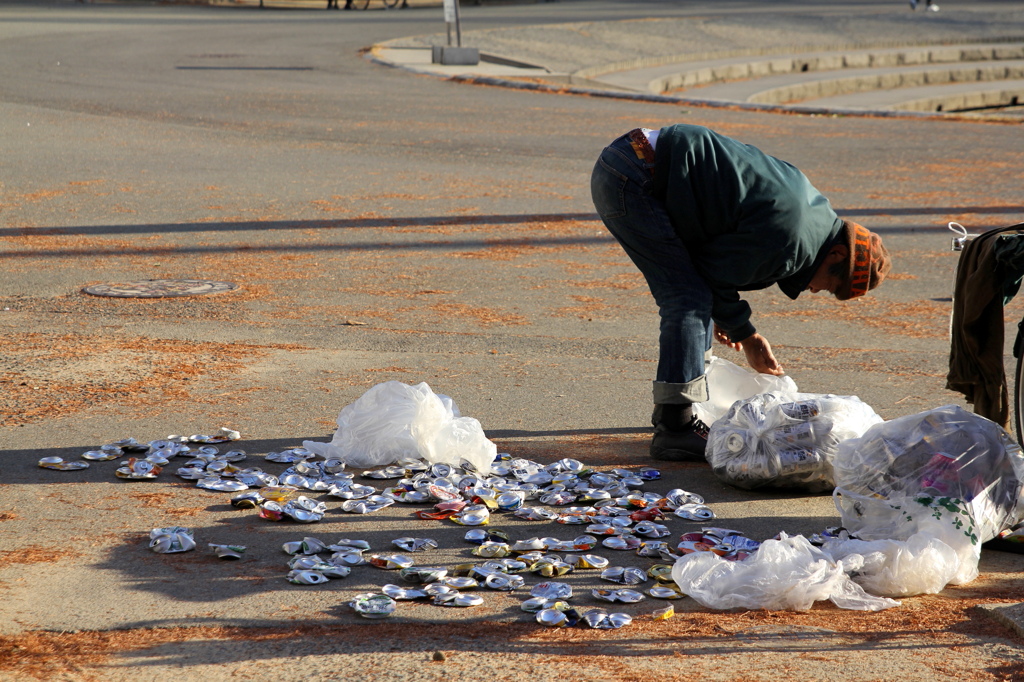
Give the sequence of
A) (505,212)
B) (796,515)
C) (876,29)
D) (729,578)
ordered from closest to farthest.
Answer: (729,578) < (796,515) < (505,212) < (876,29)

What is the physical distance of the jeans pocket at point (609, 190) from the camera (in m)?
4.48

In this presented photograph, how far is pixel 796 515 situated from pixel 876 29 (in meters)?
32.8

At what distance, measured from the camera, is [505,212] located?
10289 millimetres

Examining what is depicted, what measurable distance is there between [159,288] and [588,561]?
4.79 m

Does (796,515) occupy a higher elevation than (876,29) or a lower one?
lower

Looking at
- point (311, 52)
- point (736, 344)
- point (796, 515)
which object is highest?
point (311, 52)

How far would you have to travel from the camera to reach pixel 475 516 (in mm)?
4094

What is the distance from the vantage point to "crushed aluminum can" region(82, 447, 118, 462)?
15.2 feet

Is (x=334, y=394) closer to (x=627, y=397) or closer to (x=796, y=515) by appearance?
(x=627, y=397)

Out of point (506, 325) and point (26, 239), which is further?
point (26, 239)

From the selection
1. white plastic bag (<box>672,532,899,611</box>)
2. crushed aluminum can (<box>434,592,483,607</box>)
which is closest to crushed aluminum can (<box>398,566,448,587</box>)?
crushed aluminum can (<box>434,592,483,607</box>)

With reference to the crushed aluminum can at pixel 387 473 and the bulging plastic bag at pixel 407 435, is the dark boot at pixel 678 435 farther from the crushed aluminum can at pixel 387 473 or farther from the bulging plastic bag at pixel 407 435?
the crushed aluminum can at pixel 387 473

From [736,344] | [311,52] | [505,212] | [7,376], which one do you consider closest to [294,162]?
[505,212]

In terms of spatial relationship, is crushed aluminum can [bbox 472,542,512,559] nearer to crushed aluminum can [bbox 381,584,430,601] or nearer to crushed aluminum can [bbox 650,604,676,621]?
crushed aluminum can [bbox 381,584,430,601]
